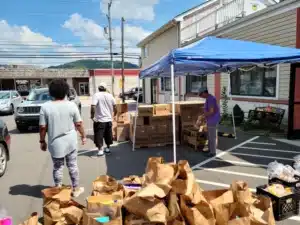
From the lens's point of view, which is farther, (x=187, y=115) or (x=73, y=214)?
(x=187, y=115)

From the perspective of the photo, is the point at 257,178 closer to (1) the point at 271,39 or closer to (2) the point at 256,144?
(2) the point at 256,144

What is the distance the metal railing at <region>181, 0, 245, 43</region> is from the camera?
39.3 ft

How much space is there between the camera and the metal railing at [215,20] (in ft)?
A: 39.3

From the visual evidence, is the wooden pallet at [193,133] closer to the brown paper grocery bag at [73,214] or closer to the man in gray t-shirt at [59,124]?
the man in gray t-shirt at [59,124]

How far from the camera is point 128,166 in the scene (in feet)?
18.1

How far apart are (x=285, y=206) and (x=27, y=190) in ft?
13.2

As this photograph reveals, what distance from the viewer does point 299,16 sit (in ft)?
25.4

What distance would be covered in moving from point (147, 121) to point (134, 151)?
94 cm

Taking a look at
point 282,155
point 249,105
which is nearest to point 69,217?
point 282,155

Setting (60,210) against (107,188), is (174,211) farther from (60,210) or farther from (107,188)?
(60,210)

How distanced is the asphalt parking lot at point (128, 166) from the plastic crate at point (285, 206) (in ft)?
0.34

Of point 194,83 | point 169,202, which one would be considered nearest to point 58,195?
point 169,202

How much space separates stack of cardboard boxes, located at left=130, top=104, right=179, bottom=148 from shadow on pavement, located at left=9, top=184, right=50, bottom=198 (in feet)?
10.1

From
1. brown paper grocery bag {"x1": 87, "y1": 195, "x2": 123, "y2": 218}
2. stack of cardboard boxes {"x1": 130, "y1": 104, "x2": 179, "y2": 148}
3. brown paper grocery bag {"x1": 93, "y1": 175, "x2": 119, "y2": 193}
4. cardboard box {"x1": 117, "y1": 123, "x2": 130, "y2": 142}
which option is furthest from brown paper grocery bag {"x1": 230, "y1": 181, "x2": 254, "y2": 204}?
cardboard box {"x1": 117, "y1": 123, "x2": 130, "y2": 142}
